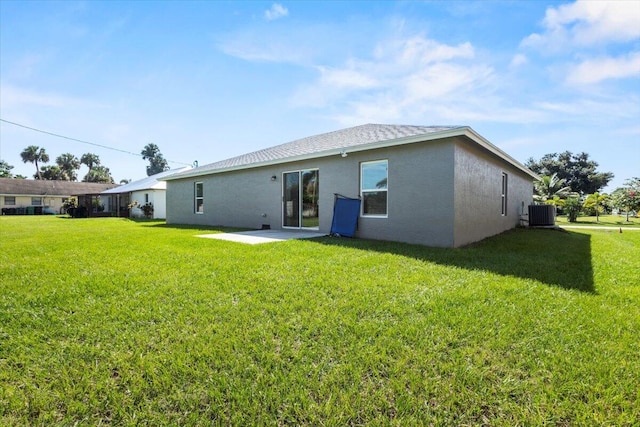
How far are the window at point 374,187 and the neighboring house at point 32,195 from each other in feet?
108

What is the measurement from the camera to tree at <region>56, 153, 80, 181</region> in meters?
52.3

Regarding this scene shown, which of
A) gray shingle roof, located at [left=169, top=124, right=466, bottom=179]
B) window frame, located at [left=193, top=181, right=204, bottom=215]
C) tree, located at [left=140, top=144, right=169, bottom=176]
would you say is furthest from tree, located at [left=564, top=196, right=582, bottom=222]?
tree, located at [left=140, top=144, right=169, bottom=176]

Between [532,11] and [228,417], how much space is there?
10.6 metres

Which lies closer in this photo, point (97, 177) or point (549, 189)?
point (549, 189)

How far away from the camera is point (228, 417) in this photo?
5.69 feet

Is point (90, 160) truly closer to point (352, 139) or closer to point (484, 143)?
point (352, 139)

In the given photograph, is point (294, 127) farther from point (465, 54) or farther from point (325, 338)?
point (325, 338)

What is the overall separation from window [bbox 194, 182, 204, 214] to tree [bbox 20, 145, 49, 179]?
54.4 m

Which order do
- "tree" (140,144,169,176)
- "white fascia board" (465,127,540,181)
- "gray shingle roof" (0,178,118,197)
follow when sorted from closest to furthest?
"white fascia board" (465,127,540,181) → "gray shingle roof" (0,178,118,197) → "tree" (140,144,169,176)

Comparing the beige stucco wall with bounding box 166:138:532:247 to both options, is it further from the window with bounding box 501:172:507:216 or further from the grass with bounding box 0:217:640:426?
the grass with bounding box 0:217:640:426

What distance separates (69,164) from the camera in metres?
53.2

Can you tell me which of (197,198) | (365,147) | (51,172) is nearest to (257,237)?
(365,147)

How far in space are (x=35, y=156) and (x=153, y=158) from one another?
18151mm

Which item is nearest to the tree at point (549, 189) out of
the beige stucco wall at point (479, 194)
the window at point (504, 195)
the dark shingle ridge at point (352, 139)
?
the beige stucco wall at point (479, 194)
